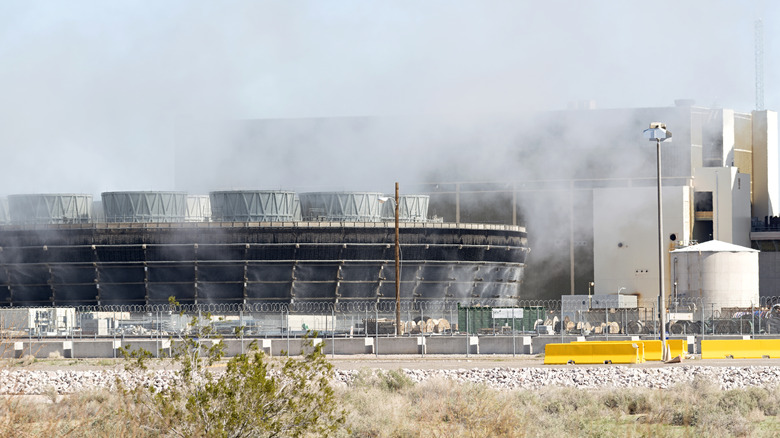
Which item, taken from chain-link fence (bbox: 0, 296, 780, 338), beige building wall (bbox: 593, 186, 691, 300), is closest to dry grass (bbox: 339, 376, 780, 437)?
chain-link fence (bbox: 0, 296, 780, 338)

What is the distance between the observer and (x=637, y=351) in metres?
38.1

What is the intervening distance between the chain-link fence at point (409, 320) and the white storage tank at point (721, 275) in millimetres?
632

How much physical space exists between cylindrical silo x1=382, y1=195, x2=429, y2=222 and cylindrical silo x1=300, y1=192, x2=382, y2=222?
4.98 feet

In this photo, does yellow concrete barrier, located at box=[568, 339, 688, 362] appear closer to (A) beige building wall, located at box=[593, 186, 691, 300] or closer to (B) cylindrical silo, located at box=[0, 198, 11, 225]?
(A) beige building wall, located at box=[593, 186, 691, 300]

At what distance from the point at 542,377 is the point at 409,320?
1176 inches

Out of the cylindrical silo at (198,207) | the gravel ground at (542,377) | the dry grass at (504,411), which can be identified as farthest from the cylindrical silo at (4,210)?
the dry grass at (504,411)

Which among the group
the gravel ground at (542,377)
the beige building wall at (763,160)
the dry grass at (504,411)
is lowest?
the gravel ground at (542,377)

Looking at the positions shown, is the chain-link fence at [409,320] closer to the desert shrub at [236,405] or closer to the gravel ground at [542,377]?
the gravel ground at [542,377]

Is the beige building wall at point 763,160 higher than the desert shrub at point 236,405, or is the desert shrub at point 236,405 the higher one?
the beige building wall at point 763,160

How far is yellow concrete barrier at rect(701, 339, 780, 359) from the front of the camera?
41.1 meters

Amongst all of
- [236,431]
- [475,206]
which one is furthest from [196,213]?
[236,431]

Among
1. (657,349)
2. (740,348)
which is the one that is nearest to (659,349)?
(657,349)

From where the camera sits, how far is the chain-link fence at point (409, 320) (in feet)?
176

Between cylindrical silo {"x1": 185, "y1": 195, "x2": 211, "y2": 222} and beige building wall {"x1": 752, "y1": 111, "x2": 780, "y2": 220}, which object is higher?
beige building wall {"x1": 752, "y1": 111, "x2": 780, "y2": 220}
